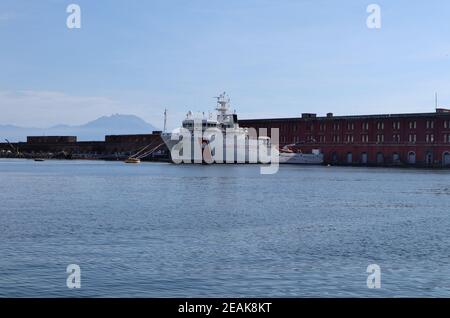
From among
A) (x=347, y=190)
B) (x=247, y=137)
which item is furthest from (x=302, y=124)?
(x=347, y=190)

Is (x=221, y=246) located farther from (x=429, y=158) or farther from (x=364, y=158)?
(x=364, y=158)

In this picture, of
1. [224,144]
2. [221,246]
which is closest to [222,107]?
[224,144]

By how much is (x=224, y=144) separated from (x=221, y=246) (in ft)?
337

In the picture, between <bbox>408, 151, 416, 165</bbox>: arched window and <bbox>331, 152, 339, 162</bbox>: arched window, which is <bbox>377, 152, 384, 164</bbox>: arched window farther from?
<bbox>331, 152, 339, 162</bbox>: arched window

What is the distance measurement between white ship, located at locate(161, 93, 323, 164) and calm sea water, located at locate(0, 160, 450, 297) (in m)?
78.7

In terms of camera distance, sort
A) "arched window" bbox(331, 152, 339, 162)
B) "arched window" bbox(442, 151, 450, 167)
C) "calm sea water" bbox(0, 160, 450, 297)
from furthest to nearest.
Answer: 1. "arched window" bbox(331, 152, 339, 162)
2. "arched window" bbox(442, 151, 450, 167)
3. "calm sea water" bbox(0, 160, 450, 297)

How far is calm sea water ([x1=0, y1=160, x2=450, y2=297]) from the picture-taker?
736 inches

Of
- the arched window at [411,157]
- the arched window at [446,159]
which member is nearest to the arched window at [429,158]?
the arched window at [446,159]

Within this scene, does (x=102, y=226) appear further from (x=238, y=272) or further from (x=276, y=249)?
(x=238, y=272)

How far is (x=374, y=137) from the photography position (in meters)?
125

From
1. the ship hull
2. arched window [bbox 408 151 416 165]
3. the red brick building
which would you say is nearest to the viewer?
the red brick building
